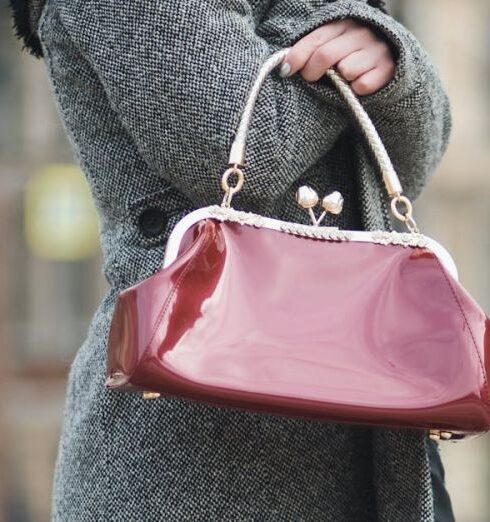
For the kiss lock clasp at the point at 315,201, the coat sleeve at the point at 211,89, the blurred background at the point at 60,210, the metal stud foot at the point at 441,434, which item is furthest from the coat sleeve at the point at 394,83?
the blurred background at the point at 60,210

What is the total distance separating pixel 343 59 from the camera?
134cm

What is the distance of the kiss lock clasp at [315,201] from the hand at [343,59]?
117mm

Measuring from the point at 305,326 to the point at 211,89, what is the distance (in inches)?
9.8

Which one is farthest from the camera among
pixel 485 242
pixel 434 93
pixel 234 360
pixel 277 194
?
pixel 485 242

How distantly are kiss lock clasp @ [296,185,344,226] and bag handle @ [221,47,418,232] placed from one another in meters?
0.05

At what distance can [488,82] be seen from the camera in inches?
327

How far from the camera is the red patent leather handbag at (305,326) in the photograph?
3.86 ft

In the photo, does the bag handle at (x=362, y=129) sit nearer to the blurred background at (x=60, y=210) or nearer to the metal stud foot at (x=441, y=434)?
the metal stud foot at (x=441, y=434)

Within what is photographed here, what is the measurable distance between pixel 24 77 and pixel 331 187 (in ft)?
24.2

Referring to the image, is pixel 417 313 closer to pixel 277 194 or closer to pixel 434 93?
pixel 277 194

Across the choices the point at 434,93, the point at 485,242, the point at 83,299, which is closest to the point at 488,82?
the point at 485,242

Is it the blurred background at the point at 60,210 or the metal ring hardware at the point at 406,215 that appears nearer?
the metal ring hardware at the point at 406,215

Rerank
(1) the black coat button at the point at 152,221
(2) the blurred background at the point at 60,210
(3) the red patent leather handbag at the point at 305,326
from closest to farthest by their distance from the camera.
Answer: (3) the red patent leather handbag at the point at 305,326, (1) the black coat button at the point at 152,221, (2) the blurred background at the point at 60,210

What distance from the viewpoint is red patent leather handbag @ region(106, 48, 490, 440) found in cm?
118
